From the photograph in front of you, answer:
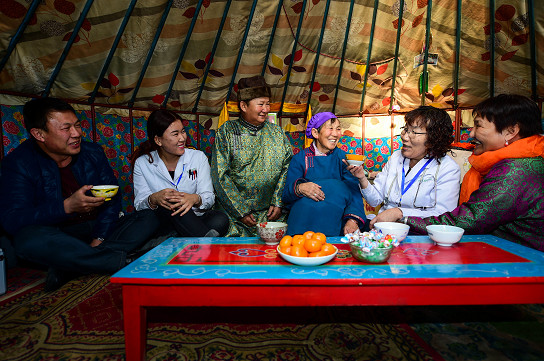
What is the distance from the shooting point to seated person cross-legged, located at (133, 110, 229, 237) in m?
2.55

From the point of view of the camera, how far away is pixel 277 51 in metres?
5.09

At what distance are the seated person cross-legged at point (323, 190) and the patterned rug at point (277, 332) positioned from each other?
65cm

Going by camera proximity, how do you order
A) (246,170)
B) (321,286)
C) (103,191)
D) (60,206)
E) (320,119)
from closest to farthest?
(321,286) < (103,191) < (60,206) < (320,119) < (246,170)

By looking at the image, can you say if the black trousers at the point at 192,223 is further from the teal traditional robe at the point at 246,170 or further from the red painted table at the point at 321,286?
the red painted table at the point at 321,286

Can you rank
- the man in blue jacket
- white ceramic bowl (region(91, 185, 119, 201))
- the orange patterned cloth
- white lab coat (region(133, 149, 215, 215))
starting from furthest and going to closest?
1. white lab coat (region(133, 149, 215, 215))
2. the man in blue jacket
3. white ceramic bowl (region(91, 185, 119, 201))
4. the orange patterned cloth

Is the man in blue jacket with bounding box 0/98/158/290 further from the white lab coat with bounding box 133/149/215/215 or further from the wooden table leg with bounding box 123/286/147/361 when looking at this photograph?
the wooden table leg with bounding box 123/286/147/361

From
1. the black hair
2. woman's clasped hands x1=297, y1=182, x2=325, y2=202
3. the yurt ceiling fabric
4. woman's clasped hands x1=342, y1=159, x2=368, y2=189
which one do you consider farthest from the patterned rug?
the yurt ceiling fabric

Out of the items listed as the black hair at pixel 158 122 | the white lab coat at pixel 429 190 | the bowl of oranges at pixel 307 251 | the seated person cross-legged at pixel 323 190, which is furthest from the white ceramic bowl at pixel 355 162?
the black hair at pixel 158 122

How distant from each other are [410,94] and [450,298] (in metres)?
4.89

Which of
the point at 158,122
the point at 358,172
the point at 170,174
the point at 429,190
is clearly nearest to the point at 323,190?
the point at 358,172

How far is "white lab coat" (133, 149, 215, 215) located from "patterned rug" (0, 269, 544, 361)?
973mm

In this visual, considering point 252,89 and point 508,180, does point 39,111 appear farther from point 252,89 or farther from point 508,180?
point 508,180

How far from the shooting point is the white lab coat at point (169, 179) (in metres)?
2.64

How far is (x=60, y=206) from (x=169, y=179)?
81 centimetres
